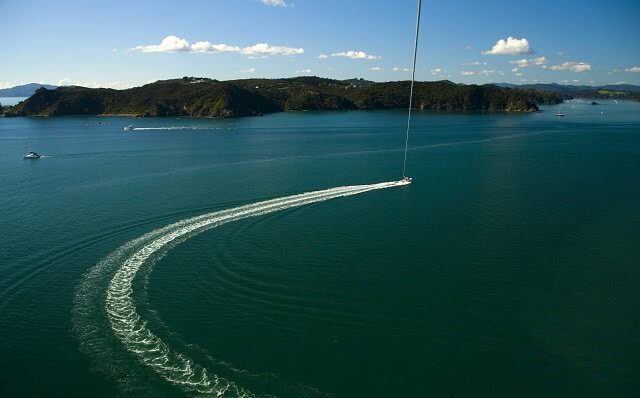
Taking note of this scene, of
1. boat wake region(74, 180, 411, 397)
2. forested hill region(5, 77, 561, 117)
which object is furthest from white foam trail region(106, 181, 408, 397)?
forested hill region(5, 77, 561, 117)

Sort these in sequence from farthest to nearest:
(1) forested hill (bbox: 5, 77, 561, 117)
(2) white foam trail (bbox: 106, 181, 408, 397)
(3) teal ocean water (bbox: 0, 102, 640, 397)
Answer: (1) forested hill (bbox: 5, 77, 561, 117) < (3) teal ocean water (bbox: 0, 102, 640, 397) < (2) white foam trail (bbox: 106, 181, 408, 397)

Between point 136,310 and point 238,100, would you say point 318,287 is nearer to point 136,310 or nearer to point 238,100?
point 136,310

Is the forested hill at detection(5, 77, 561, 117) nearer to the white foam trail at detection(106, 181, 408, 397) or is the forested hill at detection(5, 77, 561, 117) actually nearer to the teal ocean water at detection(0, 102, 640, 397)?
the teal ocean water at detection(0, 102, 640, 397)

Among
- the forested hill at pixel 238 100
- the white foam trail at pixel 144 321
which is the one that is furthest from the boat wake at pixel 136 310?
the forested hill at pixel 238 100

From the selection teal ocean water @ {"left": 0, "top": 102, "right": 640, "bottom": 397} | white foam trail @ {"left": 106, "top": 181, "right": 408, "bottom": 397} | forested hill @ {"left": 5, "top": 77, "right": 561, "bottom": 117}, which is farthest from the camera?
forested hill @ {"left": 5, "top": 77, "right": 561, "bottom": 117}

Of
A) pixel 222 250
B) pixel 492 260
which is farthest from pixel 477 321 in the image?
pixel 222 250

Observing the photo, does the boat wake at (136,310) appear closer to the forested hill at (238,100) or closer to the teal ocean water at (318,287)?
the teal ocean water at (318,287)

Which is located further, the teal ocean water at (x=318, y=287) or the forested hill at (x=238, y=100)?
the forested hill at (x=238, y=100)
